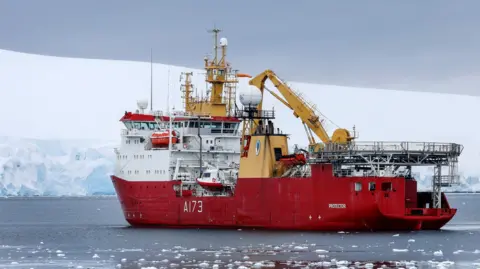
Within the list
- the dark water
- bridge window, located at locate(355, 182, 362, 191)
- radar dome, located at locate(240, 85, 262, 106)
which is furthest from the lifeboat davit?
bridge window, located at locate(355, 182, 362, 191)

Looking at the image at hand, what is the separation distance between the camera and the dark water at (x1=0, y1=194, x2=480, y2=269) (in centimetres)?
3081

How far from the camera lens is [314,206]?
39688 mm

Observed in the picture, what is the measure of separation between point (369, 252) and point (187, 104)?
17.9 meters

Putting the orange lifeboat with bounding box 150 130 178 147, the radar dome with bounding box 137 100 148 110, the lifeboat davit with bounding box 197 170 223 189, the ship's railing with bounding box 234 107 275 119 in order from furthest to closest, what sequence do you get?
the radar dome with bounding box 137 100 148 110, the orange lifeboat with bounding box 150 130 178 147, the lifeboat davit with bounding box 197 170 223 189, the ship's railing with bounding box 234 107 275 119

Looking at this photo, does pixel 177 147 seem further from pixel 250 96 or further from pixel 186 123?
pixel 250 96

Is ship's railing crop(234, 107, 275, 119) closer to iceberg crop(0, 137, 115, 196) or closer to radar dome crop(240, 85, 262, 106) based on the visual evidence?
radar dome crop(240, 85, 262, 106)

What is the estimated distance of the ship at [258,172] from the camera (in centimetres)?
3881

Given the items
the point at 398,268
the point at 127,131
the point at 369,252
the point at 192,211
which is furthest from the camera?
the point at 127,131

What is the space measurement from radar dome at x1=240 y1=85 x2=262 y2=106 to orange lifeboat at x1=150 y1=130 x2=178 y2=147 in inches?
159

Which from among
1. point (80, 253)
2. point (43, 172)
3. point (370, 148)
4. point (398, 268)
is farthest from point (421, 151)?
point (43, 172)

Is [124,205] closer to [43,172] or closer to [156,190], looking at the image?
[156,190]

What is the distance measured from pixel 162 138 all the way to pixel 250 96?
16.1 ft

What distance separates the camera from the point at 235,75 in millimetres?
47656

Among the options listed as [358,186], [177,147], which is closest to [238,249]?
[358,186]
